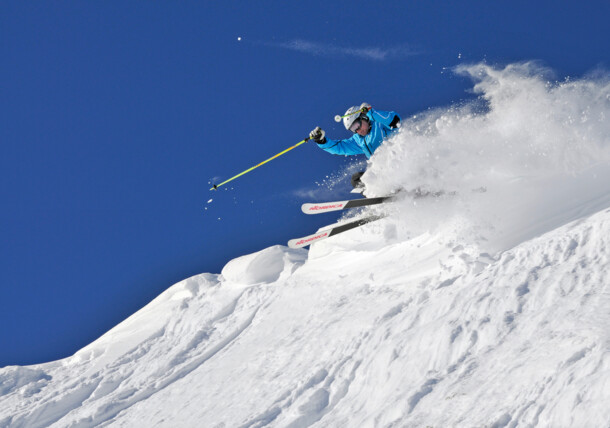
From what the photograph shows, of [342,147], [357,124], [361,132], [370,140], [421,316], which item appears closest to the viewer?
[421,316]

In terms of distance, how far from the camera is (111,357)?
12898 millimetres

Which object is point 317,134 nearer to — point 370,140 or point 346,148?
point 346,148

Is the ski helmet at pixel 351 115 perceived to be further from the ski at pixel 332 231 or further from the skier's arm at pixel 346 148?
the ski at pixel 332 231

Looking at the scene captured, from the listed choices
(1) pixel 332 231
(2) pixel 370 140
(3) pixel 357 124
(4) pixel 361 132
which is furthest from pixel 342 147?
(1) pixel 332 231

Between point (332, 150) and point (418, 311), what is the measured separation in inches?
173

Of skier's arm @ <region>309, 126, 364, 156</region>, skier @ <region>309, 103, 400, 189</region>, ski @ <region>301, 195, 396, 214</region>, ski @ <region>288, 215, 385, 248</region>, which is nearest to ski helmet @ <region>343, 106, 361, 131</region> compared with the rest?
skier @ <region>309, 103, 400, 189</region>

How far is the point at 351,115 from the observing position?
9906 millimetres

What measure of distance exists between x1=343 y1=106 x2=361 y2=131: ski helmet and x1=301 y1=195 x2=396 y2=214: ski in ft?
4.18

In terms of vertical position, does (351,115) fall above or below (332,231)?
above

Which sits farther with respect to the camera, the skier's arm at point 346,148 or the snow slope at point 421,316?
the skier's arm at point 346,148

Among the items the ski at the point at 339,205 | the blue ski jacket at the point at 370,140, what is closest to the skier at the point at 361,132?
the blue ski jacket at the point at 370,140

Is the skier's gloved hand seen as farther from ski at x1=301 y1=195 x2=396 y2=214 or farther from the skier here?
ski at x1=301 y1=195 x2=396 y2=214

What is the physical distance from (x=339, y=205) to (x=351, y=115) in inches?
60.9

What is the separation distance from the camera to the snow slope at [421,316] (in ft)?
16.0
